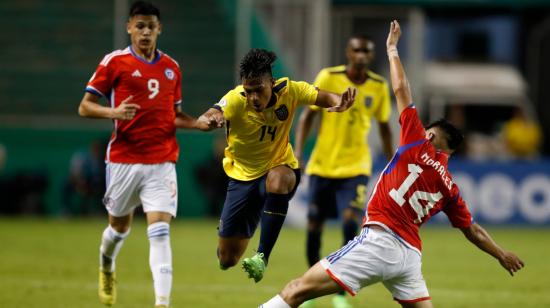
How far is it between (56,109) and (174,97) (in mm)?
15392

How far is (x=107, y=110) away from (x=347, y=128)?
10.8 ft

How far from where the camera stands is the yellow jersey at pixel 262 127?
8336 millimetres

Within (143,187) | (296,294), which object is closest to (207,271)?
(143,187)

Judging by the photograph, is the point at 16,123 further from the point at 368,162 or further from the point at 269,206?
the point at 269,206

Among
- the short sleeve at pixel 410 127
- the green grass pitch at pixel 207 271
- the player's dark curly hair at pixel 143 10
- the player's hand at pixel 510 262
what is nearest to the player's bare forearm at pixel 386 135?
the green grass pitch at pixel 207 271

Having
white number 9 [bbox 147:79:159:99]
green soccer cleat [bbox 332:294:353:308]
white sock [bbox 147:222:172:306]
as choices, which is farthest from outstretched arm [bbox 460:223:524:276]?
white number 9 [bbox 147:79:159:99]

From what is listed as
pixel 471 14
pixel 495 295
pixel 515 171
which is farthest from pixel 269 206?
pixel 471 14

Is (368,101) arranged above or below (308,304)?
above

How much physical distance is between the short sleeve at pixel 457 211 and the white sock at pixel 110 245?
3.46m

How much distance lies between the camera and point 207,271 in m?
13.5

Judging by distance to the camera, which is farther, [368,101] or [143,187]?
[368,101]

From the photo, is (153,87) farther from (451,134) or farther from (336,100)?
(451,134)

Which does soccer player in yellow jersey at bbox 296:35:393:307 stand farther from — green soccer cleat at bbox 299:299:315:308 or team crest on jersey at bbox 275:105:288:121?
team crest on jersey at bbox 275:105:288:121

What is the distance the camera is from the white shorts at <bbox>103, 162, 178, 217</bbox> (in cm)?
910
